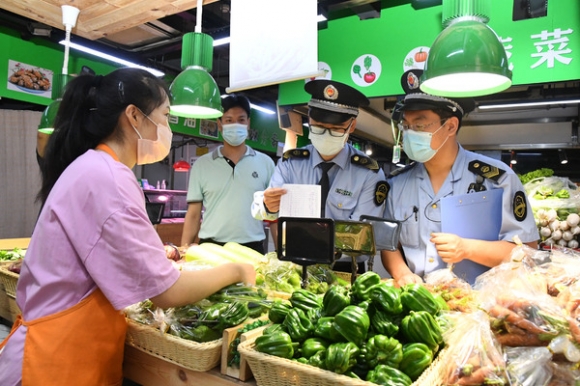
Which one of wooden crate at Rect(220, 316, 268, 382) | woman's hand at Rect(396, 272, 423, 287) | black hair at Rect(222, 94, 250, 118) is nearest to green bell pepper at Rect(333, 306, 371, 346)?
wooden crate at Rect(220, 316, 268, 382)

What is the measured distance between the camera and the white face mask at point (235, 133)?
3.69 m

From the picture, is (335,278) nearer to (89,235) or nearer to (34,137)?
(89,235)

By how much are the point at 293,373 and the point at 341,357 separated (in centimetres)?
17

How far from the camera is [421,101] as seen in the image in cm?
242

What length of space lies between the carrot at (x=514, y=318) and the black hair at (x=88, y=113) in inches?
57.4

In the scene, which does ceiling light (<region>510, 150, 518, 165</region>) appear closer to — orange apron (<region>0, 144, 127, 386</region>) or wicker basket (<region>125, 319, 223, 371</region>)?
wicker basket (<region>125, 319, 223, 371</region>)

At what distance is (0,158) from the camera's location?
605 centimetres

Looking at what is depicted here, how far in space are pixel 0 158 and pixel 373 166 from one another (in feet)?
18.7

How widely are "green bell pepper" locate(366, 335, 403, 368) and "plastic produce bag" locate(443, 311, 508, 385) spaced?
6.5 inches

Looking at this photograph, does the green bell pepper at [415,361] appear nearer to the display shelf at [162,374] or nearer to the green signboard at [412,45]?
the display shelf at [162,374]

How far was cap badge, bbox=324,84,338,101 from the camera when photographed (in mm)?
2672

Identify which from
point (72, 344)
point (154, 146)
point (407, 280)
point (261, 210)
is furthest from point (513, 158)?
point (72, 344)

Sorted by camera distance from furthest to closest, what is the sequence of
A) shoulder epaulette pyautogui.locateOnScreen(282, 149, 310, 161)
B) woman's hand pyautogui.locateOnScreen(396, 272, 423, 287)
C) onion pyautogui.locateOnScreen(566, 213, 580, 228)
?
1. onion pyautogui.locateOnScreen(566, 213, 580, 228)
2. shoulder epaulette pyautogui.locateOnScreen(282, 149, 310, 161)
3. woman's hand pyautogui.locateOnScreen(396, 272, 423, 287)

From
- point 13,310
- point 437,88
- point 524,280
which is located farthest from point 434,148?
point 13,310
